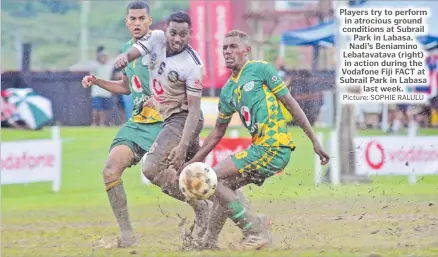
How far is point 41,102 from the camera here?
2381 cm

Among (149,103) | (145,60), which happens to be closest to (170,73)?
(145,60)

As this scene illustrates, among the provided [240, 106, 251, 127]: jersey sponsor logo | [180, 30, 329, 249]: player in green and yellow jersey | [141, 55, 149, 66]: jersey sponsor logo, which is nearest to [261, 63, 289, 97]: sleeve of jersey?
[180, 30, 329, 249]: player in green and yellow jersey

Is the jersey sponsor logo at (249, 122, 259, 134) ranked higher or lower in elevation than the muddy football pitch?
higher

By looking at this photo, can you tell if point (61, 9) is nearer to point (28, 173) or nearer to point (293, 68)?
point (293, 68)

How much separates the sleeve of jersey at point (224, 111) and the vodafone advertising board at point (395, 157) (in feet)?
21.2

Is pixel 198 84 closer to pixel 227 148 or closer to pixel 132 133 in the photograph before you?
pixel 132 133

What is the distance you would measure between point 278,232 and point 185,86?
5.88 ft

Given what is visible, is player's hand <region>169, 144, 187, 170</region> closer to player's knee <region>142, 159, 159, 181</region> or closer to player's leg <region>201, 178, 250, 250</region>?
player's knee <region>142, 159, 159, 181</region>

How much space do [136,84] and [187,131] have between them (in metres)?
0.95

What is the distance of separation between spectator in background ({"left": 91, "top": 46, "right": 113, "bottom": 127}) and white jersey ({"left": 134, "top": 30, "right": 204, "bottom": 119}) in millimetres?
9868

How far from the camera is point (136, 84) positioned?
9.98 metres

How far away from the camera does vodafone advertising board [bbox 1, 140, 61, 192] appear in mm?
15008

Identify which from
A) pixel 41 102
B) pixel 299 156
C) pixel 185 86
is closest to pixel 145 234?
pixel 185 86

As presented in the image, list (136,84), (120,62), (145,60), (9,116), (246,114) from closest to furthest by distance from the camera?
(120,62) → (246,114) → (145,60) → (136,84) → (9,116)
